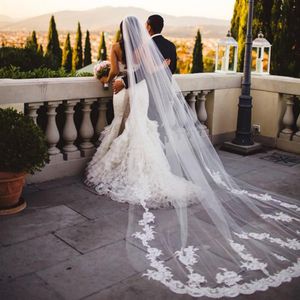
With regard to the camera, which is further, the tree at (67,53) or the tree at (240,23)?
the tree at (67,53)

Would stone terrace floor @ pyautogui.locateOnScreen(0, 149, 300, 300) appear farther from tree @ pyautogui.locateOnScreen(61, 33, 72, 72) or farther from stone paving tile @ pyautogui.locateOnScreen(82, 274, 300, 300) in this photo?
tree @ pyautogui.locateOnScreen(61, 33, 72, 72)

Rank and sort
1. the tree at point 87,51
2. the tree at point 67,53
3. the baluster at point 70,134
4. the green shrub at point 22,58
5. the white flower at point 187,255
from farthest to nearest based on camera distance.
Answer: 1. the tree at point 87,51
2. the tree at point 67,53
3. the green shrub at point 22,58
4. the baluster at point 70,134
5. the white flower at point 187,255

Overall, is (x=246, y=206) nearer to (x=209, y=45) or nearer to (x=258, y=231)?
(x=258, y=231)

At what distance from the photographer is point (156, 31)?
544 centimetres

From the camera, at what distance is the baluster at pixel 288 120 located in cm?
715

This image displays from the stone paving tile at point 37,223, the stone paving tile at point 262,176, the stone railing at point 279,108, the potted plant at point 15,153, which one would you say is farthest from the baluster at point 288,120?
the potted plant at point 15,153

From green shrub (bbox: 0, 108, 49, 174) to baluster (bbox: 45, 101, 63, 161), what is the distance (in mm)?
929

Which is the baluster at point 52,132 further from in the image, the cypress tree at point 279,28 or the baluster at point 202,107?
the cypress tree at point 279,28

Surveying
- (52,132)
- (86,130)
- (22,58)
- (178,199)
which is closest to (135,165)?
(178,199)

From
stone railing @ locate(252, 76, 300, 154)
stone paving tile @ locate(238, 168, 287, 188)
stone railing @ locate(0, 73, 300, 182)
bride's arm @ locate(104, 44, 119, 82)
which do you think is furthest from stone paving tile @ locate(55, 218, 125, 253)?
stone railing @ locate(252, 76, 300, 154)

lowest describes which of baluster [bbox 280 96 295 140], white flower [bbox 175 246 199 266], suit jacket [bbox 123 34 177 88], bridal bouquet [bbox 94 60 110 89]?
white flower [bbox 175 246 199 266]

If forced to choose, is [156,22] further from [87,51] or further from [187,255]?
[87,51]

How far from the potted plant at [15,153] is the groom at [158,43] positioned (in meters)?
1.33

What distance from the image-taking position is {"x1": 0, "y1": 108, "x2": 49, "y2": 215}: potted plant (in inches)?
165
